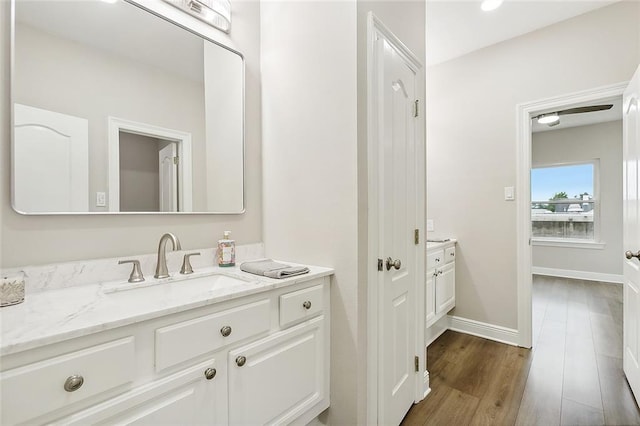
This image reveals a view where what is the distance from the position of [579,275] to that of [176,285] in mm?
6186

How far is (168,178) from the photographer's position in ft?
4.72

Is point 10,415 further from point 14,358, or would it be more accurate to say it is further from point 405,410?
point 405,410

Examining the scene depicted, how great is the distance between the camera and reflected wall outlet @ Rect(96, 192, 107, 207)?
122 centimetres

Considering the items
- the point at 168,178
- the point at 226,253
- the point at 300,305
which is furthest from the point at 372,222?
the point at 168,178

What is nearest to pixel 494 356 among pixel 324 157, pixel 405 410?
pixel 405 410

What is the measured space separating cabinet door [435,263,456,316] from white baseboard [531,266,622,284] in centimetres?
361

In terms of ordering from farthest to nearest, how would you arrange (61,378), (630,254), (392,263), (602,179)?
(602,179) < (630,254) < (392,263) < (61,378)

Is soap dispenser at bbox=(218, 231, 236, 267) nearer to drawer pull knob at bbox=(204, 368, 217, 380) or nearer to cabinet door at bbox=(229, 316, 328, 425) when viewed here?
cabinet door at bbox=(229, 316, 328, 425)

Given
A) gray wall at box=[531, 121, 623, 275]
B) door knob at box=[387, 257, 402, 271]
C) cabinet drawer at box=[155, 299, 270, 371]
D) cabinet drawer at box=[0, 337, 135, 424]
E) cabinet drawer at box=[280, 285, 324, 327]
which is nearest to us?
cabinet drawer at box=[0, 337, 135, 424]

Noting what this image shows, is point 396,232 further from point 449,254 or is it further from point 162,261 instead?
point 449,254

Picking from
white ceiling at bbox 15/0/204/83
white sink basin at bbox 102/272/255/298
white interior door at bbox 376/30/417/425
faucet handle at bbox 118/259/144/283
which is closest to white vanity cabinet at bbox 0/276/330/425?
white sink basin at bbox 102/272/255/298

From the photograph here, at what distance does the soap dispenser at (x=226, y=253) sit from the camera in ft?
5.00

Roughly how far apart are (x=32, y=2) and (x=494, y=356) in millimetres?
3349

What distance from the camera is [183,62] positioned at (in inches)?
58.9
